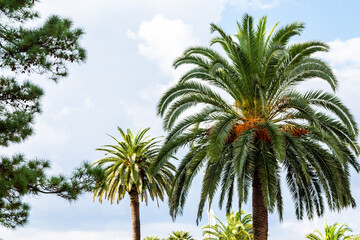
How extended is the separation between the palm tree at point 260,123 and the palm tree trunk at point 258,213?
4 centimetres

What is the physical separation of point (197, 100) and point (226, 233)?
11317 mm

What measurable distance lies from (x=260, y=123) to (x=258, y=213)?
12.2 feet

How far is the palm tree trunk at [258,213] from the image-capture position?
17.6 metres

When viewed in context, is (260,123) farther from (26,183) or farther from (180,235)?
(180,235)

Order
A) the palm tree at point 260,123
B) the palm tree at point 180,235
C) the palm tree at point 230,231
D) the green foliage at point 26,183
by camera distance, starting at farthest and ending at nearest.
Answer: the palm tree at point 180,235 < the palm tree at point 230,231 < the palm tree at point 260,123 < the green foliage at point 26,183

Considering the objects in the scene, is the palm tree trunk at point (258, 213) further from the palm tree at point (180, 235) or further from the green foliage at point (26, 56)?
the palm tree at point (180, 235)

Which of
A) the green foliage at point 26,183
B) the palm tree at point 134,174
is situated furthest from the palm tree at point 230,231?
the green foliage at point 26,183

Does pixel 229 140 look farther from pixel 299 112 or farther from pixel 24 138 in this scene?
pixel 24 138

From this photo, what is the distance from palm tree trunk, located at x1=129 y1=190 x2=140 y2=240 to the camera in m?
29.0

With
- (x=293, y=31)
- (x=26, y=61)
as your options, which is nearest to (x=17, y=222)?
(x=26, y=61)

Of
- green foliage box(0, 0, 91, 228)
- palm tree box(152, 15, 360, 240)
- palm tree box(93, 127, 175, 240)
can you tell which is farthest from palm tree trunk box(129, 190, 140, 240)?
green foliage box(0, 0, 91, 228)

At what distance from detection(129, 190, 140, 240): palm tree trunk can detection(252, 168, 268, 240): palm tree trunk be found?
42.5ft

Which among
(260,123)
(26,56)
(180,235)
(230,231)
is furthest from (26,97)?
(180,235)

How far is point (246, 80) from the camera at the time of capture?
58.4ft
